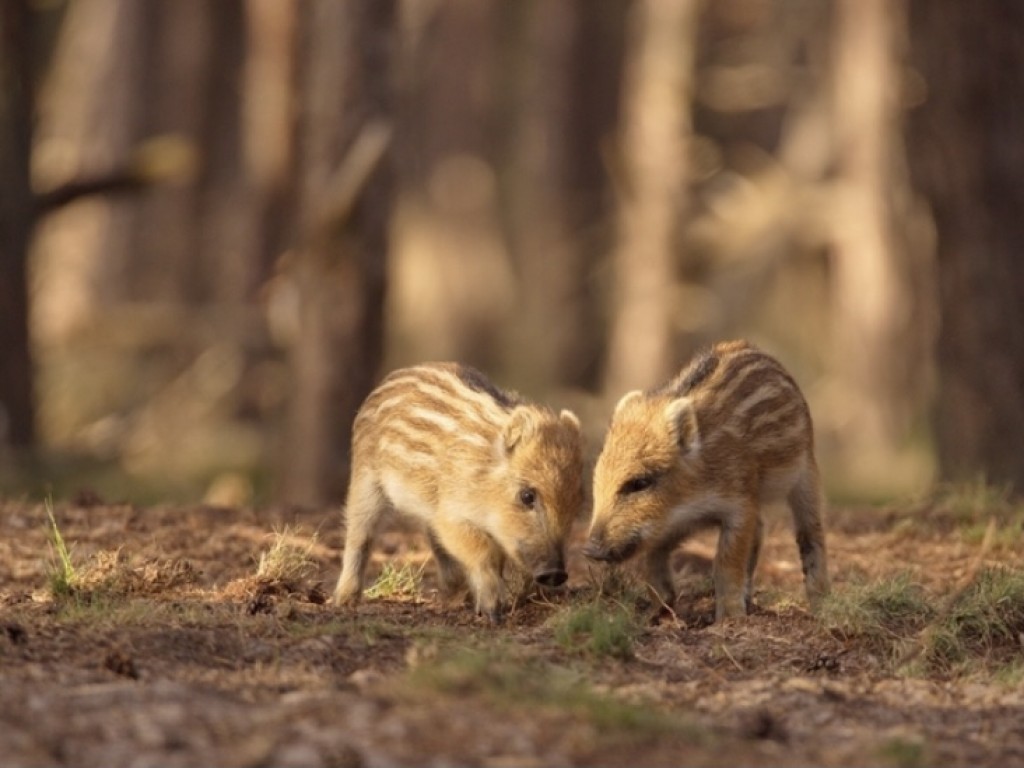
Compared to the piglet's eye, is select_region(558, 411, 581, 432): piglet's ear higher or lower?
higher

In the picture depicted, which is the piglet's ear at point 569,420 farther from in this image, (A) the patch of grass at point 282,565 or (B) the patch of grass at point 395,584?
(A) the patch of grass at point 282,565

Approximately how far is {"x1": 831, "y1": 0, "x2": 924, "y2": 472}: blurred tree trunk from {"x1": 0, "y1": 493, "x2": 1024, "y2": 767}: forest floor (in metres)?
13.4

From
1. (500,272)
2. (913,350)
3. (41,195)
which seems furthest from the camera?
(500,272)

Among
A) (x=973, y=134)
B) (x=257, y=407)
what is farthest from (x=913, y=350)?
(x=973, y=134)

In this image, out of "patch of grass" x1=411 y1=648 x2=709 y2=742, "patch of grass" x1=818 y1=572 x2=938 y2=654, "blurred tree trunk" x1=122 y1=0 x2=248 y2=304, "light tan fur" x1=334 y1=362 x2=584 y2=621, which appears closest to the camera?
"patch of grass" x1=411 y1=648 x2=709 y2=742

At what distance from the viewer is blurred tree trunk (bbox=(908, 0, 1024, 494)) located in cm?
1317

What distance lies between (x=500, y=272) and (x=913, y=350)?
892 centimetres

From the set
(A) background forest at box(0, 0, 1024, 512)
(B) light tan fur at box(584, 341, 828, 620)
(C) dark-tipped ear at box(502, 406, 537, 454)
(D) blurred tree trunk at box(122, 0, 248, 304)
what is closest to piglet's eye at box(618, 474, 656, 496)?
(B) light tan fur at box(584, 341, 828, 620)

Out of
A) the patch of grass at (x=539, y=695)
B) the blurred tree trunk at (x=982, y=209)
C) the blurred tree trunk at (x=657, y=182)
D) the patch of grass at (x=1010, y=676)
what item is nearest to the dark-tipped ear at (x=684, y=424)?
the patch of grass at (x=1010, y=676)

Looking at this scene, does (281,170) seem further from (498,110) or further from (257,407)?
(498,110)

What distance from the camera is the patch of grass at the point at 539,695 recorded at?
18.4 ft

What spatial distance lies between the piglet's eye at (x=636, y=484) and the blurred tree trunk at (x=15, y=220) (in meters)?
8.05

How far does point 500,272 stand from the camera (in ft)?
98.9

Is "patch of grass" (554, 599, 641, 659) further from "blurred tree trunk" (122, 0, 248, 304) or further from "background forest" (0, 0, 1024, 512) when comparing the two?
"blurred tree trunk" (122, 0, 248, 304)
